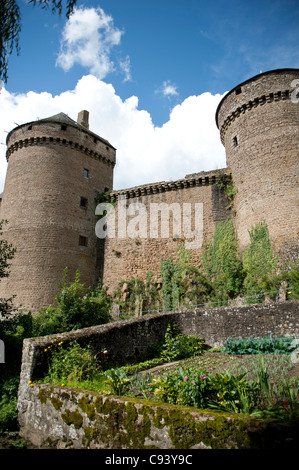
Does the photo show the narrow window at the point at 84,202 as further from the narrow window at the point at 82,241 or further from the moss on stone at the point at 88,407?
the moss on stone at the point at 88,407

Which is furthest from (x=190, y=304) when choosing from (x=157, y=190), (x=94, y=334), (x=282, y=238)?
(x=94, y=334)

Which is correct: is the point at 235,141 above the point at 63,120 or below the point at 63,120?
below

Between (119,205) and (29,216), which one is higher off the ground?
(119,205)

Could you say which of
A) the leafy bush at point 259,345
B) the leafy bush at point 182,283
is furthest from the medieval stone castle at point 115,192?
the leafy bush at point 259,345

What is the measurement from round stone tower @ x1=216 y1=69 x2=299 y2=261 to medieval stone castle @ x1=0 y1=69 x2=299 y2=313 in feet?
0.15

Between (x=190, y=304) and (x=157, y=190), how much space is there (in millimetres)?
7748

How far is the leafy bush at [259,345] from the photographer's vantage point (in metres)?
6.76

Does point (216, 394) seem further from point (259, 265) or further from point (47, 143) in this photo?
point (47, 143)

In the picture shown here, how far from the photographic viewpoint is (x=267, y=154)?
48.5 ft

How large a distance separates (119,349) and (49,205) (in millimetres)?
13736

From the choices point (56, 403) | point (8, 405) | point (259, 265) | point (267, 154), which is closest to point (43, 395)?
point (56, 403)

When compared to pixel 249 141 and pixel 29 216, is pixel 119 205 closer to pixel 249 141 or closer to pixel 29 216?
pixel 29 216

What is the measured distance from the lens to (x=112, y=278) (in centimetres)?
1938

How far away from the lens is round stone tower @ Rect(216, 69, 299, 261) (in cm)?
1360
